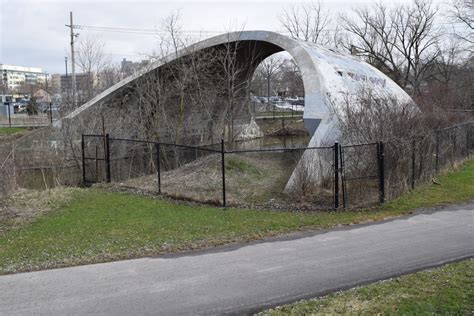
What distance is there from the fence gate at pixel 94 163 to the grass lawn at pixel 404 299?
10.6 meters

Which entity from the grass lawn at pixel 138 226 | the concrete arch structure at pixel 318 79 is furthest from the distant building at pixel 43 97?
the grass lawn at pixel 138 226

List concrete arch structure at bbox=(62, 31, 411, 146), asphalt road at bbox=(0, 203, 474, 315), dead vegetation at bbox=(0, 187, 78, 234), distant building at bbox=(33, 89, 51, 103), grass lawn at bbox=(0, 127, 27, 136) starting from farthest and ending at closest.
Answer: distant building at bbox=(33, 89, 51, 103)
grass lawn at bbox=(0, 127, 27, 136)
concrete arch structure at bbox=(62, 31, 411, 146)
dead vegetation at bbox=(0, 187, 78, 234)
asphalt road at bbox=(0, 203, 474, 315)

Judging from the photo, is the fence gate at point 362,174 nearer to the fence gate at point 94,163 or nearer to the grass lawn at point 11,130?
the fence gate at point 94,163

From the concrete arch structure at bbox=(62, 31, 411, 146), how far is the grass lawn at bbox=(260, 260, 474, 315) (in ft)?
26.5

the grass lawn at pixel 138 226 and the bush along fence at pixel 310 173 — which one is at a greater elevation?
the bush along fence at pixel 310 173

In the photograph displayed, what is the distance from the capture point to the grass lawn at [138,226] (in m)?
6.98

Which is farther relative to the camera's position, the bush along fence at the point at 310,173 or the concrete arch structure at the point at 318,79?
the concrete arch structure at the point at 318,79

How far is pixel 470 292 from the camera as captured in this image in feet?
15.9

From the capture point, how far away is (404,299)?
15.6ft

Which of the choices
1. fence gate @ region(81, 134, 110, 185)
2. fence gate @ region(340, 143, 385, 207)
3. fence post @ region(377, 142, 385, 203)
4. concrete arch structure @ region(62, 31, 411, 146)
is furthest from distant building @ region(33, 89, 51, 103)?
fence post @ region(377, 142, 385, 203)

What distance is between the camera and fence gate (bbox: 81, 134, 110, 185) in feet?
48.5

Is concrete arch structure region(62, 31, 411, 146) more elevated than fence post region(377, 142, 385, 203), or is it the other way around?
concrete arch structure region(62, 31, 411, 146)

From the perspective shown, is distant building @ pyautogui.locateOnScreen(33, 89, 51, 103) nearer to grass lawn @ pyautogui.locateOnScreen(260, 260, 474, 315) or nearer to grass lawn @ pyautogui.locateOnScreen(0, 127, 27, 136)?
grass lawn @ pyautogui.locateOnScreen(0, 127, 27, 136)

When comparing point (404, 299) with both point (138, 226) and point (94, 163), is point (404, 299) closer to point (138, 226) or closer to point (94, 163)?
point (138, 226)
